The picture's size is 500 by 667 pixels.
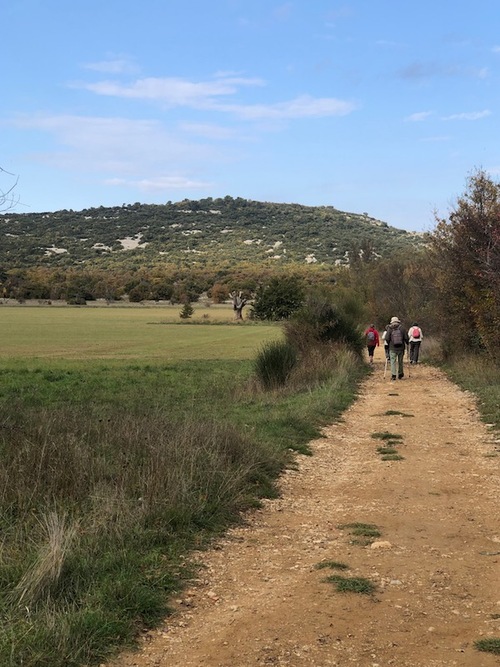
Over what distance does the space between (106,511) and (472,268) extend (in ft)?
61.0

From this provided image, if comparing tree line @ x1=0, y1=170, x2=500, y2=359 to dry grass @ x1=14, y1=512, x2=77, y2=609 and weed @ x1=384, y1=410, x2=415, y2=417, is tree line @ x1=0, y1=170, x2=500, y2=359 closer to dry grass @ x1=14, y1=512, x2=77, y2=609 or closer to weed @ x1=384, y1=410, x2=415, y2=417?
weed @ x1=384, y1=410, x2=415, y2=417

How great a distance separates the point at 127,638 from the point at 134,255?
572ft

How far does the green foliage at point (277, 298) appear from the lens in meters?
87.0

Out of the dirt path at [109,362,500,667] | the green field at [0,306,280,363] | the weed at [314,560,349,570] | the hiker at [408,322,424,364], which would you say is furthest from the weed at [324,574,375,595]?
the green field at [0,306,280,363]

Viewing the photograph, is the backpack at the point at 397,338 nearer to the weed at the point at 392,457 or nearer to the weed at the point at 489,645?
the weed at the point at 392,457

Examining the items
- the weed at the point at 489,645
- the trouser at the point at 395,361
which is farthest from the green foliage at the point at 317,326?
the weed at the point at 489,645

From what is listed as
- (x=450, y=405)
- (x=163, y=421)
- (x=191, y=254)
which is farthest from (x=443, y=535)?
(x=191, y=254)

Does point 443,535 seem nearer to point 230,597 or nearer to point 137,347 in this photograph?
point 230,597

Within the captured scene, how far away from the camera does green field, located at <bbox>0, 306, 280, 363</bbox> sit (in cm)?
4216

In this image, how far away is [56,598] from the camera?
4.55 meters

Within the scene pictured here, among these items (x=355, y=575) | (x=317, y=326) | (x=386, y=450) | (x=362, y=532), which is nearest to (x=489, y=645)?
(x=355, y=575)

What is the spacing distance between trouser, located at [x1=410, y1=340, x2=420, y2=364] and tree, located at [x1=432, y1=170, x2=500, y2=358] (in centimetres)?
130

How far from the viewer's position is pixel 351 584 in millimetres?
5133

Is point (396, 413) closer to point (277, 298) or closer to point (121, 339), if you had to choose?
point (121, 339)
